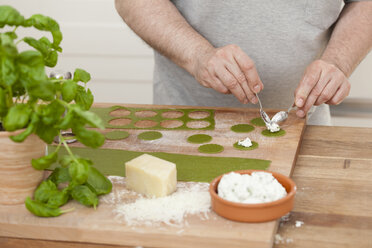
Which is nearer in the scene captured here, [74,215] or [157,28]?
[74,215]

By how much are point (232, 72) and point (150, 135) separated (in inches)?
10.7

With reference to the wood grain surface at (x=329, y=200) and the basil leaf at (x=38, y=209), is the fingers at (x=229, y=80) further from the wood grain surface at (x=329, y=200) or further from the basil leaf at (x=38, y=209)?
the basil leaf at (x=38, y=209)

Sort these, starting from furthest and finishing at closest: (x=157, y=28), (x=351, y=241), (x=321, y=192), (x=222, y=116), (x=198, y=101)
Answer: (x=198, y=101) < (x=157, y=28) < (x=222, y=116) < (x=321, y=192) < (x=351, y=241)

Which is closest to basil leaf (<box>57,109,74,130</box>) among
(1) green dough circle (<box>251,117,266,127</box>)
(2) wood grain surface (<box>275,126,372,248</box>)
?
(2) wood grain surface (<box>275,126,372,248</box>)

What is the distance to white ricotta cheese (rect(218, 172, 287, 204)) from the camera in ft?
3.00

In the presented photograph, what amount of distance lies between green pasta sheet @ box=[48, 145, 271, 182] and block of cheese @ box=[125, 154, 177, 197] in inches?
2.8

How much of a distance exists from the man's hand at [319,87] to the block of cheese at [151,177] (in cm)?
49

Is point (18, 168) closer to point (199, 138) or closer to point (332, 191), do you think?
point (199, 138)

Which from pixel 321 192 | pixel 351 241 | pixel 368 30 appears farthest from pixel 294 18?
pixel 351 241

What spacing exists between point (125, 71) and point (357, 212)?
193 cm

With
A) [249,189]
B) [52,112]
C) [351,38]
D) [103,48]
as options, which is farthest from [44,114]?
[103,48]

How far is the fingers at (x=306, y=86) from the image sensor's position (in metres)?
1.37

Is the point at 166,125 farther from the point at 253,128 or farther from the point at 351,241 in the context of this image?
the point at 351,241

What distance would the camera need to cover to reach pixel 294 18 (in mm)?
1612
